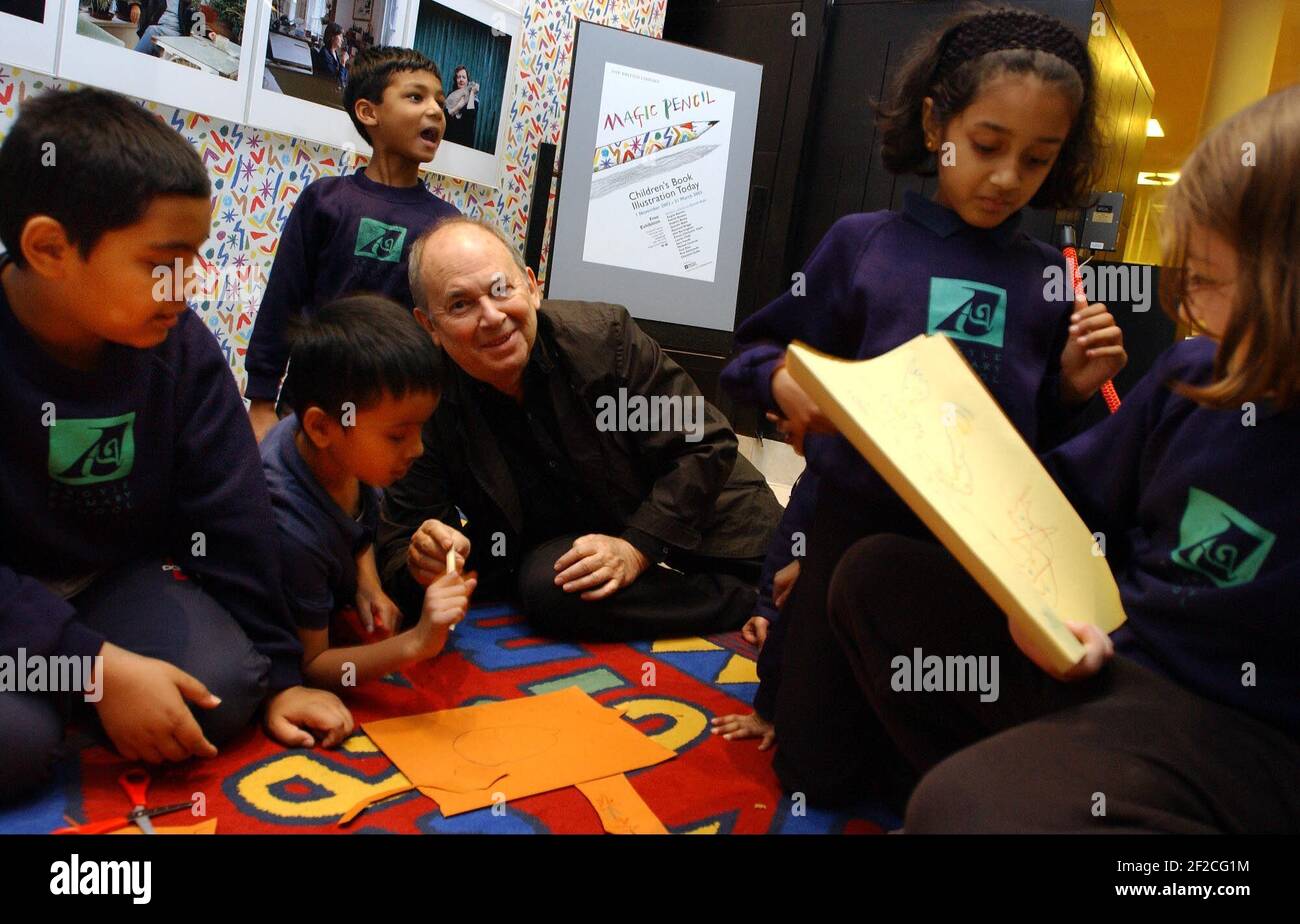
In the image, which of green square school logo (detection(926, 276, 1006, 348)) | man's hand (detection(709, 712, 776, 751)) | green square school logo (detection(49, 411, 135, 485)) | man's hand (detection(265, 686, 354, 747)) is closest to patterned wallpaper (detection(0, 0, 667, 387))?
green square school logo (detection(49, 411, 135, 485))

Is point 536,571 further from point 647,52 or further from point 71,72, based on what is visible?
point 647,52

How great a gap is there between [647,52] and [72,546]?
2520 millimetres

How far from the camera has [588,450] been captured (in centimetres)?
165

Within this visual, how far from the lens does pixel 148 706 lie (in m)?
0.96

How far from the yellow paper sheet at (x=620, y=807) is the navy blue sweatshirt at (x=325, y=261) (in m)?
1.30

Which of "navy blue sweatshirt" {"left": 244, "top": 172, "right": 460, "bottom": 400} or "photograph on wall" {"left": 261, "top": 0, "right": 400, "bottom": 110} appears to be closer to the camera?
"navy blue sweatshirt" {"left": 244, "top": 172, "right": 460, "bottom": 400}

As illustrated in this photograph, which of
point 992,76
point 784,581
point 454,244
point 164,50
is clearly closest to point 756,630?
point 784,581

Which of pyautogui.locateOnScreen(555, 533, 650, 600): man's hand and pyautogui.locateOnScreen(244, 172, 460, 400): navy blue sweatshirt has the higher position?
pyautogui.locateOnScreen(244, 172, 460, 400): navy blue sweatshirt

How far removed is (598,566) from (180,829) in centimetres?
77

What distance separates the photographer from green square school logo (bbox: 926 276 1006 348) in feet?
3.53

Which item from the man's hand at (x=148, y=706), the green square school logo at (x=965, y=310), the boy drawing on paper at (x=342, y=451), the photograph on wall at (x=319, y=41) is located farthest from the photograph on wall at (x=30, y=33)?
the green square school logo at (x=965, y=310)

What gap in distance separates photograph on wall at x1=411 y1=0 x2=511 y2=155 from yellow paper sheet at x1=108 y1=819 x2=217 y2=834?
2.27 meters

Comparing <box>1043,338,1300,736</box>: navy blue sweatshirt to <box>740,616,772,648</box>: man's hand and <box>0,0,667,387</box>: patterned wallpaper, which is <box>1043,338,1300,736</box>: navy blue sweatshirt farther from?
<box>0,0,667,387</box>: patterned wallpaper

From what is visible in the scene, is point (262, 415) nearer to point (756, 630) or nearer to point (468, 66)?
point (756, 630)
